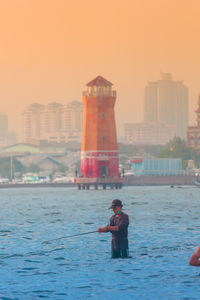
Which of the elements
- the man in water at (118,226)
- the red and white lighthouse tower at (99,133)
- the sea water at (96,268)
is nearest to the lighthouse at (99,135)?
the red and white lighthouse tower at (99,133)

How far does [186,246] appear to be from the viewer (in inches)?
1454

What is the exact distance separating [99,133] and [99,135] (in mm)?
Result: 425

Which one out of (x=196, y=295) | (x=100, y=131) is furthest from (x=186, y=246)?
(x=100, y=131)

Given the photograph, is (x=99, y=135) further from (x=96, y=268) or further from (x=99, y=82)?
(x=96, y=268)

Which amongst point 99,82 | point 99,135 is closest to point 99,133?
point 99,135

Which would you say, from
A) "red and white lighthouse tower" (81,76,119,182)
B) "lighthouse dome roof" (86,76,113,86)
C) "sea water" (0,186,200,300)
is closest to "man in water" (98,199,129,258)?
"sea water" (0,186,200,300)

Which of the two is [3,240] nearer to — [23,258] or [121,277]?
[23,258]

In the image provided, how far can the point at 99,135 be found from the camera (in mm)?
161250

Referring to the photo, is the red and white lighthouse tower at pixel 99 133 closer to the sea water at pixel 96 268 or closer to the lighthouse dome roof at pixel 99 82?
the lighthouse dome roof at pixel 99 82

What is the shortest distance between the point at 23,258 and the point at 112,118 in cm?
12983

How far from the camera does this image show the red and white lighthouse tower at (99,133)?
530 feet

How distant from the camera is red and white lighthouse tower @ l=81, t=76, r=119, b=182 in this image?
161625 mm

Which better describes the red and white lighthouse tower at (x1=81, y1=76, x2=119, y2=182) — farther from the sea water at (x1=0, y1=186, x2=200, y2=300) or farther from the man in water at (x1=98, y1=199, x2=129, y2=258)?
the man in water at (x1=98, y1=199, x2=129, y2=258)

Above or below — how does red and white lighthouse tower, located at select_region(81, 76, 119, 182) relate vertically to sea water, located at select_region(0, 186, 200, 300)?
above
